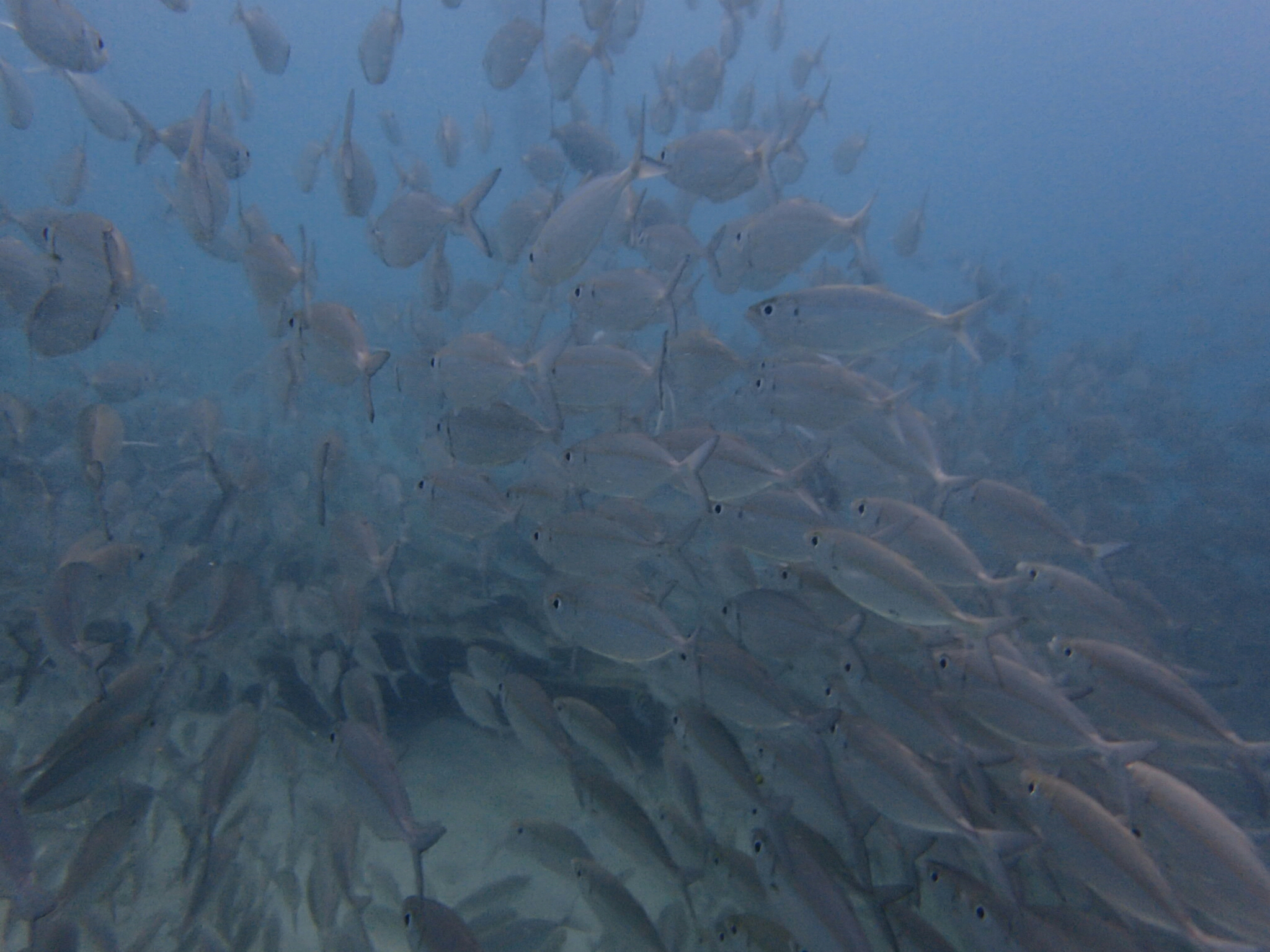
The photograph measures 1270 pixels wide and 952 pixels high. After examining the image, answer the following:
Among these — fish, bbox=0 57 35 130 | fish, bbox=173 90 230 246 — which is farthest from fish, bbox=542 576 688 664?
fish, bbox=0 57 35 130

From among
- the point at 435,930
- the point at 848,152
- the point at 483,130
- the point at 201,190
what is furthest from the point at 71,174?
the point at 848,152

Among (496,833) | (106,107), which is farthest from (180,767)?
(106,107)

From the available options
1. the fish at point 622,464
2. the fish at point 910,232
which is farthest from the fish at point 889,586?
the fish at point 910,232

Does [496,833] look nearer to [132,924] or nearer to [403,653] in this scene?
[403,653]

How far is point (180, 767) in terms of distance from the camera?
3.42 metres

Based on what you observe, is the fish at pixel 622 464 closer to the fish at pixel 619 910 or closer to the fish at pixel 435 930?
the fish at pixel 619 910

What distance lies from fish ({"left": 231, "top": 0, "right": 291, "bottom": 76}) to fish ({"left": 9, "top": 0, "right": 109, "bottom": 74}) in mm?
1940

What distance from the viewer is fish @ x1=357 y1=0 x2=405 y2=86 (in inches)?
205

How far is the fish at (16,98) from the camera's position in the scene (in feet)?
18.6

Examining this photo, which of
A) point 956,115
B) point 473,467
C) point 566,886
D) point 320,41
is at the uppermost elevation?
point 956,115

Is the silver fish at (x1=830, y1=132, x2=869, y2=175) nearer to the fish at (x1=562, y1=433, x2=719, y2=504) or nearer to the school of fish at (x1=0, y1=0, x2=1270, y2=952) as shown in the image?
the school of fish at (x1=0, y1=0, x2=1270, y2=952)

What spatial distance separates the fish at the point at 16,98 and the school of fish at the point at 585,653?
0.07 meters

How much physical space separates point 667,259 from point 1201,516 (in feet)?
38.2

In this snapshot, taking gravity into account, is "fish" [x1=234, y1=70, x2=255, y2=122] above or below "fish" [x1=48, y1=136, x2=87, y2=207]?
above
